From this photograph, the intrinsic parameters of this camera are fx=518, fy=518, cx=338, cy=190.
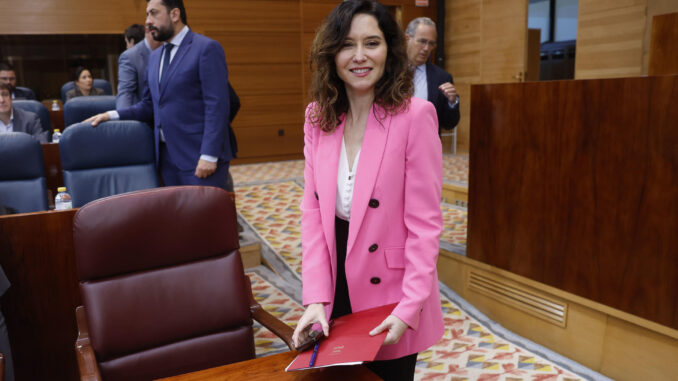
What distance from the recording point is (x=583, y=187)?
2.51 meters

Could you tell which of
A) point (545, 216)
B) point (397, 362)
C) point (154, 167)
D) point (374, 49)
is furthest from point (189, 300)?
point (545, 216)

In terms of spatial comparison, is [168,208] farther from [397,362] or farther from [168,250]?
[397,362]

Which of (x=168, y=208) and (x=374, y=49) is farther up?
(x=374, y=49)

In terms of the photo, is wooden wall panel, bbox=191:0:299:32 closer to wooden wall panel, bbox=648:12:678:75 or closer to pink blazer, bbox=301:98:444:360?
wooden wall panel, bbox=648:12:678:75

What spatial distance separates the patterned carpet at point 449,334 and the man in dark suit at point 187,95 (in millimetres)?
888

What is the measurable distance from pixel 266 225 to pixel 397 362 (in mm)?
3439

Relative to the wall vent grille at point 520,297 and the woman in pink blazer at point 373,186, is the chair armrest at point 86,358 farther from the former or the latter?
the wall vent grille at point 520,297

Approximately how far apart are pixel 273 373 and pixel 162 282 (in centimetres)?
54

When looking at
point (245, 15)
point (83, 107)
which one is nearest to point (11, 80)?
point (83, 107)

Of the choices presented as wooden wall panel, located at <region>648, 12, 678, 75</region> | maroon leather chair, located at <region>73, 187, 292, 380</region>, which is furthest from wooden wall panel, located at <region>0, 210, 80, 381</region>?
wooden wall panel, located at <region>648, 12, 678, 75</region>

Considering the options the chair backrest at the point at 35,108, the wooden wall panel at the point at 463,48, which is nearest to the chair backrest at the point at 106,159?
the chair backrest at the point at 35,108

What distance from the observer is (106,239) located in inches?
57.7

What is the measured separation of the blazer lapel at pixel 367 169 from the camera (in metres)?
1.22

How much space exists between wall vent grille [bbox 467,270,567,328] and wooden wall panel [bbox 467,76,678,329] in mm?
90
